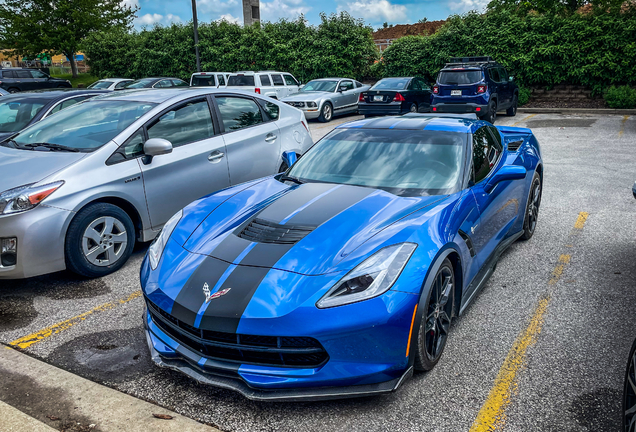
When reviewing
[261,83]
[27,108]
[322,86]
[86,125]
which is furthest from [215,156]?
[261,83]

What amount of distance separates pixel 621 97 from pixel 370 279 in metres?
19.3

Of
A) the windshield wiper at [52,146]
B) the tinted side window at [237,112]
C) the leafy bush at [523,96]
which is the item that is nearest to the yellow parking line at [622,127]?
the leafy bush at [523,96]

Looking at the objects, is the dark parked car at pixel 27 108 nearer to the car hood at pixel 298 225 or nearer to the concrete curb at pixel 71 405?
the car hood at pixel 298 225

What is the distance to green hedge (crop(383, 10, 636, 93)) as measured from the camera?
18.8m

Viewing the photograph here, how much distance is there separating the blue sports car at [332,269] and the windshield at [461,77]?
1149cm

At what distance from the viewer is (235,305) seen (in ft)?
9.02

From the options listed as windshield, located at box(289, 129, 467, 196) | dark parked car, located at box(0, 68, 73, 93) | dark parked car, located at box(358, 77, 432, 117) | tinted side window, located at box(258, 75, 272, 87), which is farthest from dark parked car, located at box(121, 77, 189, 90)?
windshield, located at box(289, 129, 467, 196)

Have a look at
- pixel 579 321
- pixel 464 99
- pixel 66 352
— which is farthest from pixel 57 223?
pixel 464 99

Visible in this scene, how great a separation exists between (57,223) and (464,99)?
12.8m

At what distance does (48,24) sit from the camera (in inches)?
1435

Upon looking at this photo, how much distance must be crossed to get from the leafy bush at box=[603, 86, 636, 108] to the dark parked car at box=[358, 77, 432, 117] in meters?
6.95

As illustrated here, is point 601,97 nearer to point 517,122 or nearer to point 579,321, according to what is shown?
point 517,122

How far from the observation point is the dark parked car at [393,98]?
16516 millimetres

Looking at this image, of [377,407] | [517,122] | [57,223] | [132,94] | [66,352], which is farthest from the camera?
[517,122]
